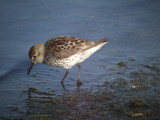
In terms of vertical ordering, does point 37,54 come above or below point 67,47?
below

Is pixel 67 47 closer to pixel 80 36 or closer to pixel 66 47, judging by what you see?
pixel 66 47

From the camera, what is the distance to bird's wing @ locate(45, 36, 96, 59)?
8188 mm

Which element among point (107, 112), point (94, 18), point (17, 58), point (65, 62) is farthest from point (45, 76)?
point (94, 18)

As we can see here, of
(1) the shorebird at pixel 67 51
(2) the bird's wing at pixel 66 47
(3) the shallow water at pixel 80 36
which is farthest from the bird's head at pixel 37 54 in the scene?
(3) the shallow water at pixel 80 36

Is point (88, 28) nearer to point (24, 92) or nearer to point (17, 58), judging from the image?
point (17, 58)

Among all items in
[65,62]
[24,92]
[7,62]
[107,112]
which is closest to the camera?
[107,112]

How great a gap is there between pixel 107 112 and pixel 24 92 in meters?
2.09

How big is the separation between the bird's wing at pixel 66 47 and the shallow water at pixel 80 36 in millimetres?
572

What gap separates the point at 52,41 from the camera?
8484 mm

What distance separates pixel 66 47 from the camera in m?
8.20

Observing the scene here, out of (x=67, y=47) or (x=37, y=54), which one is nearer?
(x=67, y=47)

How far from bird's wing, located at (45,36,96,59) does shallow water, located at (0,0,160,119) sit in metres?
0.57

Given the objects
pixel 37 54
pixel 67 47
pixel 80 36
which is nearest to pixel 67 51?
pixel 67 47

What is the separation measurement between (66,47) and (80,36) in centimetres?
216
